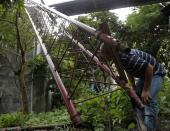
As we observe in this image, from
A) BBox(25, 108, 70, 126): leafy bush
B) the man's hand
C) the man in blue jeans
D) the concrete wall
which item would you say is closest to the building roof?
BBox(25, 108, 70, 126): leafy bush

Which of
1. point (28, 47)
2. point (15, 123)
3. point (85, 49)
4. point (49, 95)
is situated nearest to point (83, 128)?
point (85, 49)

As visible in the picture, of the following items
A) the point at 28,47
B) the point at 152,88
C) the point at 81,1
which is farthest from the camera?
the point at 28,47

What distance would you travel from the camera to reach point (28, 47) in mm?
14945

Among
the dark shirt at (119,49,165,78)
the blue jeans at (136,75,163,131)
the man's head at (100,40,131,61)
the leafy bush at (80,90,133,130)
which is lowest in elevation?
the leafy bush at (80,90,133,130)

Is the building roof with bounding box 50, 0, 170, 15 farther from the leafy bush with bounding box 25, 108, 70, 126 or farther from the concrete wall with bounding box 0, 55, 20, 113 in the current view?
the concrete wall with bounding box 0, 55, 20, 113

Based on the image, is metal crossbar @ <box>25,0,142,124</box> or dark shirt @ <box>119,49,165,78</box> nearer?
metal crossbar @ <box>25,0,142,124</box>

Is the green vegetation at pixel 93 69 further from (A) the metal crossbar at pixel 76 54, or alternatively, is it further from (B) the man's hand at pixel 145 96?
(B) the man's hand at pixel 145 96

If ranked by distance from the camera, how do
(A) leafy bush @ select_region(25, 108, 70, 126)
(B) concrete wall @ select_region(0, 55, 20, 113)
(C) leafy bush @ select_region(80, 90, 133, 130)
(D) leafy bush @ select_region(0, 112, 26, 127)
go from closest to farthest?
(C) leafy bush @ select_region(80, 90, 133, 130) < (A) leafy bush @ select_region(25, 108, 70, 126) < (D) leafy bush @ select_region(0, 112, 26, 127) < (B) concrete wall @ select_region(0, 55, 20, 113)

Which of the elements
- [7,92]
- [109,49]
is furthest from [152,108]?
[7,92]

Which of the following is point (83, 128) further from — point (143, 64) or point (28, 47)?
point (28, 47)

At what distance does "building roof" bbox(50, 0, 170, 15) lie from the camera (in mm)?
9367

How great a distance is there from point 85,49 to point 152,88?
1.73 meters

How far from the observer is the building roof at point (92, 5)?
30.7 ft

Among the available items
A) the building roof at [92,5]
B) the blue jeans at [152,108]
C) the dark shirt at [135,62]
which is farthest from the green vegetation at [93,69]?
the building roof at [92,5]
